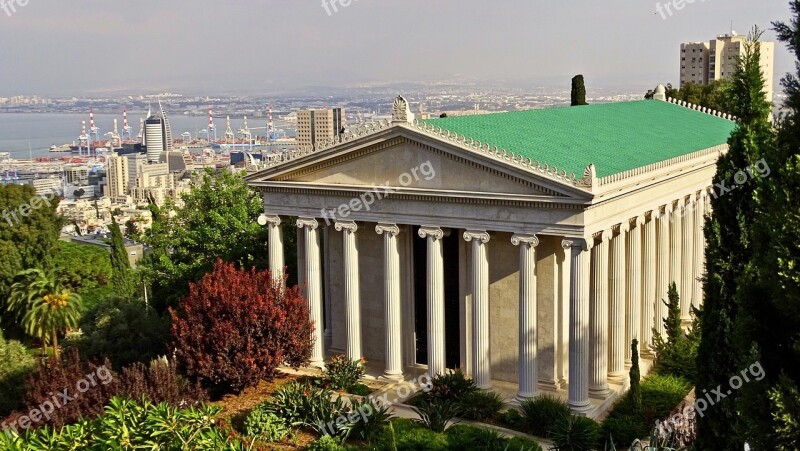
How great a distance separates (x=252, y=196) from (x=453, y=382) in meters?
26.0

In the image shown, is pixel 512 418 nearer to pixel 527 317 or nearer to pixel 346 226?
pixel 527 317

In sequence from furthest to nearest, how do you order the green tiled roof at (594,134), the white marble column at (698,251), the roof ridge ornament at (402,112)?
the white marble column at (698,251), the green tiled roof at (594,134), the roof ridge ornament at (402,112)

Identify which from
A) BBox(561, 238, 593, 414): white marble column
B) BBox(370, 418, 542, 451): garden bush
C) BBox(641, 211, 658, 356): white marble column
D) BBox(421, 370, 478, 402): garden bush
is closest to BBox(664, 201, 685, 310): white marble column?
BBox(641, 211, 658, 356): white marble column

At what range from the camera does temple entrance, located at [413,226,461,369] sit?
34.7m

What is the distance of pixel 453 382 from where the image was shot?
31359 millimetres

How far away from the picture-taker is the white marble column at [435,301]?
32.3m

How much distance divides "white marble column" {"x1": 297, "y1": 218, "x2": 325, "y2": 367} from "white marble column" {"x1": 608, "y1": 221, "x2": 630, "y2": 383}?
12.1 m

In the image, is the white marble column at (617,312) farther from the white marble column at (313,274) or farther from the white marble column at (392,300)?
the white marble column at (313,274)

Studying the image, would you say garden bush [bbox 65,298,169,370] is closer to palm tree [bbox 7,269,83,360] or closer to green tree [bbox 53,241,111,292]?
palm tree [bbox 7,269,83,360]

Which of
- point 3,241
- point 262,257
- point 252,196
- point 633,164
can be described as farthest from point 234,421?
point 3,241

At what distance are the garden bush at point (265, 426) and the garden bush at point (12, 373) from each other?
12.6 meters

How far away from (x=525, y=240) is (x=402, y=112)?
6868 millimetres

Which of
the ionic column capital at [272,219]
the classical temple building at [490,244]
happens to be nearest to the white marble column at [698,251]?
the classical temple building at [490,244]

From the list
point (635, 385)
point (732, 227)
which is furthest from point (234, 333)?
point (732, 227)
